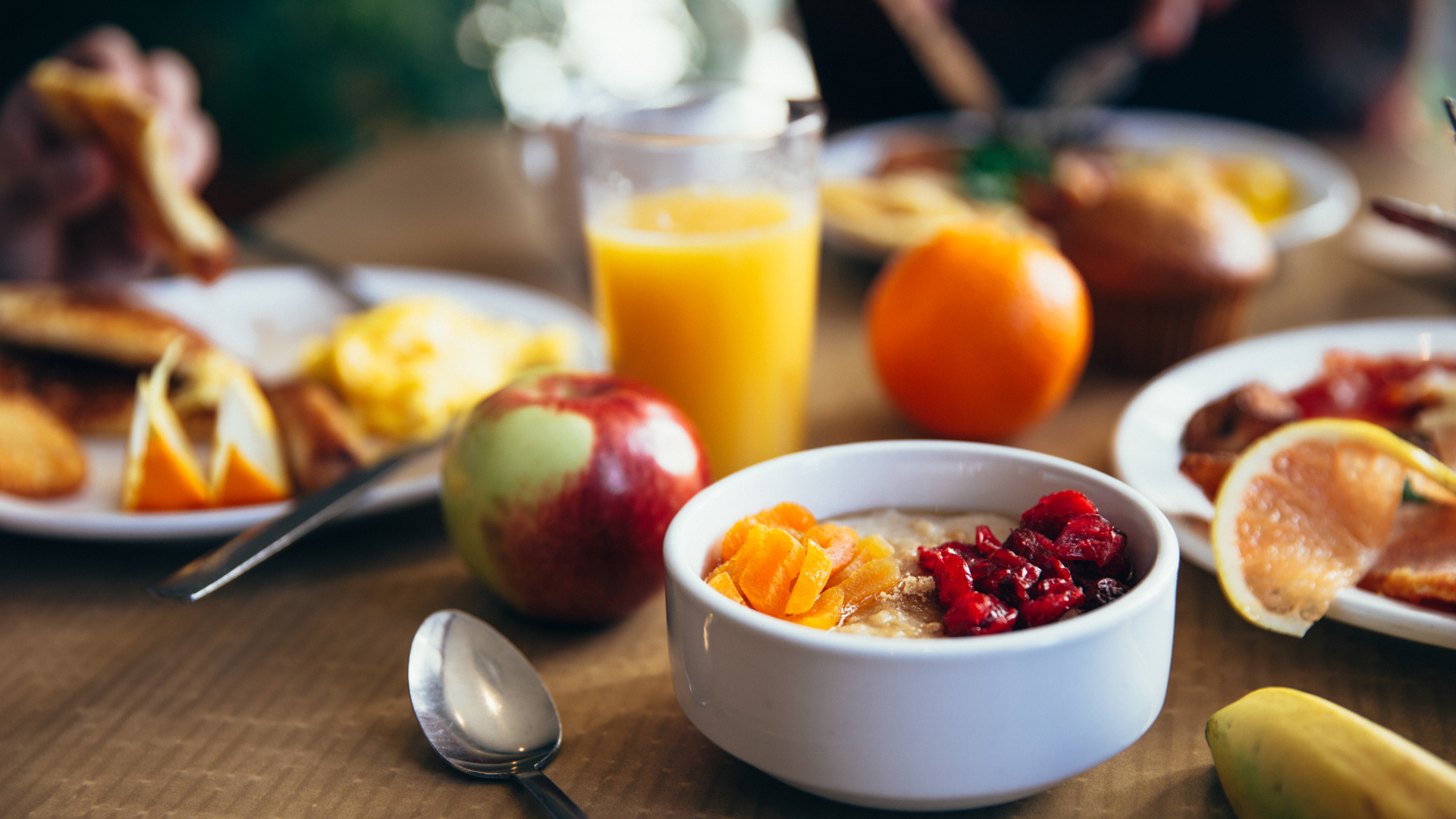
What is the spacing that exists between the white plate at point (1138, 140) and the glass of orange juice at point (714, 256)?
63 centimetres

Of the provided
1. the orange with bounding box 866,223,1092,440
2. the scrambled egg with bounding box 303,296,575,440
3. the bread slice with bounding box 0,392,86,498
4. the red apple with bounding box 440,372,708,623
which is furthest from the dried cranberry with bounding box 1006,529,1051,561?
the bread slice with bounding box 0,392,86,498

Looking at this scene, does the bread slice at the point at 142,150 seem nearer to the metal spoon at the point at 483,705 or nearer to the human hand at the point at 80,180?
the human hand at the point at 80,180

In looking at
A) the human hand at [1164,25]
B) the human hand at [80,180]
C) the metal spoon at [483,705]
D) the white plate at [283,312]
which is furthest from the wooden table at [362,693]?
the human hand at [1164,25]

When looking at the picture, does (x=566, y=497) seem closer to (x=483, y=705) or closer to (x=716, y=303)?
(x=483, y=705)

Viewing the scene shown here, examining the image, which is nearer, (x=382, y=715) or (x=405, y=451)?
(x=382, y=715)

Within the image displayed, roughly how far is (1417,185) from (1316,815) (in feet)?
6.54

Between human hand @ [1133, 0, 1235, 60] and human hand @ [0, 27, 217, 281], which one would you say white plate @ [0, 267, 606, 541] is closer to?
human hand @ [0, 27, 217, 281]

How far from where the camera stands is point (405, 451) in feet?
3.56

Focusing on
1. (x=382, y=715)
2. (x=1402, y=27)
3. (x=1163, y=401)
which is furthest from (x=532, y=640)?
(x=1402, y=27)

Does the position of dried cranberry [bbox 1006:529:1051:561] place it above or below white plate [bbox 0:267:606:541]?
above

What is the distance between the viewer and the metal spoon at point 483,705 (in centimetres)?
72

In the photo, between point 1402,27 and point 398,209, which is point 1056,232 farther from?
point 1402,27

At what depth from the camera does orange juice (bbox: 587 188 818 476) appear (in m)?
1.13

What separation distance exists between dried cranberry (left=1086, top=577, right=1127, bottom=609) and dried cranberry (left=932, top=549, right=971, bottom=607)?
8 cm
